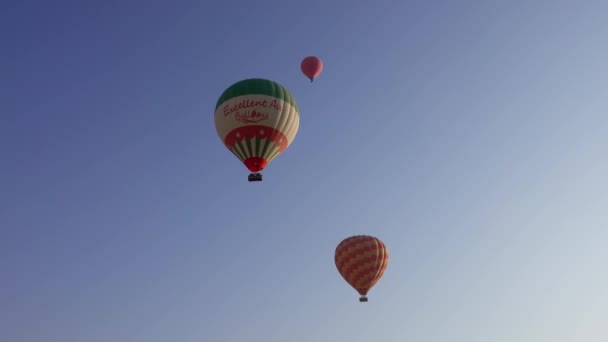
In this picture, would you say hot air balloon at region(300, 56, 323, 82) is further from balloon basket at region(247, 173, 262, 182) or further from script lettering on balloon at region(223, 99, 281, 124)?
balloon basket at region(247, 173, 262, 182)

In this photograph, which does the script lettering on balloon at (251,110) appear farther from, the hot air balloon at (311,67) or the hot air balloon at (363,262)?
the hot air balloon at (363,262)

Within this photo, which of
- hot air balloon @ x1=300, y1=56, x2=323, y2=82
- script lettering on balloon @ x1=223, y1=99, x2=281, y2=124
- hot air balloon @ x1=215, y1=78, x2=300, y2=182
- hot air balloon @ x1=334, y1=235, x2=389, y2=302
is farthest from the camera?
hot air balloon @ x1=334, y1=235, x2=389, y2=302

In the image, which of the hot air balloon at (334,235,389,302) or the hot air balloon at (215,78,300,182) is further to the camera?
the hot air balloon at (334,235,389,302)

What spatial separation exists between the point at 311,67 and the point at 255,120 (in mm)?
12084

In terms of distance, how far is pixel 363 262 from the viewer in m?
47.7

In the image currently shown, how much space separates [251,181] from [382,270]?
17006 mm

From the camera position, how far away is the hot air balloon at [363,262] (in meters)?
Result: 47.6

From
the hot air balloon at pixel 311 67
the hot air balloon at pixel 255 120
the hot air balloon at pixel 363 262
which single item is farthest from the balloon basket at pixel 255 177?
the hot air balloon at pixel 363 262

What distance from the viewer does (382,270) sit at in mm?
48500

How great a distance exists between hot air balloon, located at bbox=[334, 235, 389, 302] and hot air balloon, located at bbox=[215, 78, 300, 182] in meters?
13.9

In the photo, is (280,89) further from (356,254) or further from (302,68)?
(356,254)

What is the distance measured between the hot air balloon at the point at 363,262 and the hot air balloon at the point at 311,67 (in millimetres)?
14559

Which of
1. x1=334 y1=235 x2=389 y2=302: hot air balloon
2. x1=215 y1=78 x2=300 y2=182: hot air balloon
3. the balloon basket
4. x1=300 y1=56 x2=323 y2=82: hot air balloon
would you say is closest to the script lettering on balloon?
x1=215 y1=78 x2=300 y2=182: hot air balloon

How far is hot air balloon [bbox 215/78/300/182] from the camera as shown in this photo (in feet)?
121
